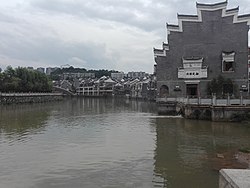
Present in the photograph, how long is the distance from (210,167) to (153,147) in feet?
18.7

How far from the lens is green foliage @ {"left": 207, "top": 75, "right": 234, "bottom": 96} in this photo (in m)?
45.5

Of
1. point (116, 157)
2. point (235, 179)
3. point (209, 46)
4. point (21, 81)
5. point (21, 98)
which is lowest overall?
point (116, 157)

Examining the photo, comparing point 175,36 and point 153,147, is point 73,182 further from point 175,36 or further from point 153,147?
point 175,36

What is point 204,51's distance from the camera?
47812mm

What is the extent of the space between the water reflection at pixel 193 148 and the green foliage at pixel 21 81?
60.6 meters

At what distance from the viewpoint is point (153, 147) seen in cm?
2025

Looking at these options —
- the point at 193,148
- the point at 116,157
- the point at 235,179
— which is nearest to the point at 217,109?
the point at 193,148

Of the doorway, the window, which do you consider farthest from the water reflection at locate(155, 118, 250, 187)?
the window

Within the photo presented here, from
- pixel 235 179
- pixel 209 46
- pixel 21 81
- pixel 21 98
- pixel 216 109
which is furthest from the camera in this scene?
pixel 21 81

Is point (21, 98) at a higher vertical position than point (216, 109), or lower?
higher

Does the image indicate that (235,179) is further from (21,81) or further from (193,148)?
(21,81)

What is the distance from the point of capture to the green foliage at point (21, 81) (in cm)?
8375

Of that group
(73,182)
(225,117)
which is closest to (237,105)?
(225,117)

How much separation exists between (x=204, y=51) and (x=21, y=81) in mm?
55863
